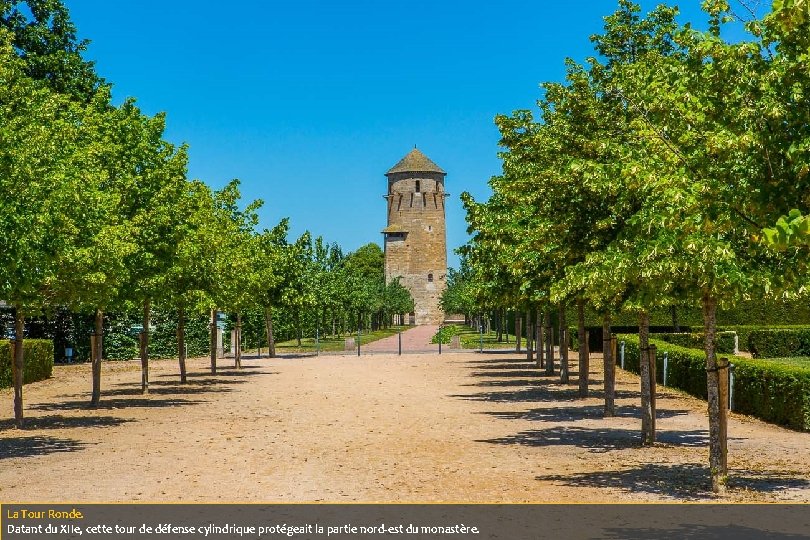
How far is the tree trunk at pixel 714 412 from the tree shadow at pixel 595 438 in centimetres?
349

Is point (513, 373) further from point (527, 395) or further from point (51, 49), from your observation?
point (51, 49)

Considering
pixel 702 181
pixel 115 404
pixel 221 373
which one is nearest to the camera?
pixel 702 181

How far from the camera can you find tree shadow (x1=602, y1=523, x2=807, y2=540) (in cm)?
919

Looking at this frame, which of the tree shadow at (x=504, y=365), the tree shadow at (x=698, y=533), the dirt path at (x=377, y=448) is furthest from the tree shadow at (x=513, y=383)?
the tree shadow at (x=698, y=533)

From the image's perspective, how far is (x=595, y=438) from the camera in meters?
17.0

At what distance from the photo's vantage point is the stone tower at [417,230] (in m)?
133

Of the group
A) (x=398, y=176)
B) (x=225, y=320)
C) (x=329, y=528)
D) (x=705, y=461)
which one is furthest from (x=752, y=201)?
(x=398, y=176)

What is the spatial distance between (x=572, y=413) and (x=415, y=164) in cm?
11315

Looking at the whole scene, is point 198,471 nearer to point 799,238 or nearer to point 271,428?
point 271,428

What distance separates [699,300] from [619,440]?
4634mm

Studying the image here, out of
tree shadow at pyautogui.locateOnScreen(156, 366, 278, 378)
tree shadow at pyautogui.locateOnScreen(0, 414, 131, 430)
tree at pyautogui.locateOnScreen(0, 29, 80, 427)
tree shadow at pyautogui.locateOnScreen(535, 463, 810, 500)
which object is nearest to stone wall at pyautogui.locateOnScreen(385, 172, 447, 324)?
tree shadow at pyautogui.locateOnScreen(156, 366, 278, 378)

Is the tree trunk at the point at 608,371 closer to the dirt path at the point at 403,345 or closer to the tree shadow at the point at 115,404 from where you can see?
the tree shadow at the point at 115,404

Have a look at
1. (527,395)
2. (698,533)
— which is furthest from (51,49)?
(698,533)

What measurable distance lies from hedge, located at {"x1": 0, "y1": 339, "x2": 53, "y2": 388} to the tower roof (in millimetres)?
100139
